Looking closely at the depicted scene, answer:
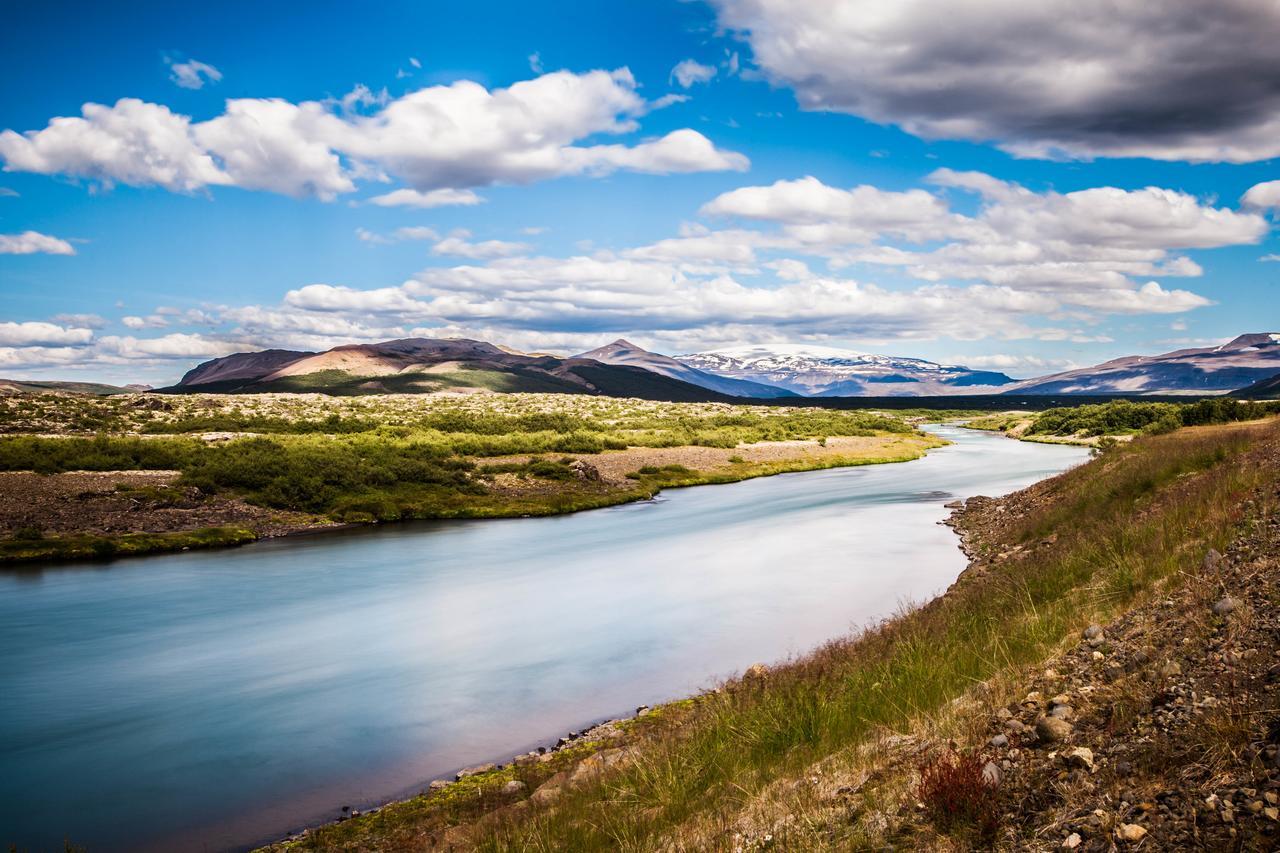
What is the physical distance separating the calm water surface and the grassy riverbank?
5.11 m

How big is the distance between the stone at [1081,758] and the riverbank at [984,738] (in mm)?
19

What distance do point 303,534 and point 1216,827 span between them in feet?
150

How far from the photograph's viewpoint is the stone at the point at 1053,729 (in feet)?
22.4

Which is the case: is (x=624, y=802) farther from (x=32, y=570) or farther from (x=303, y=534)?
(x=303, y=534)

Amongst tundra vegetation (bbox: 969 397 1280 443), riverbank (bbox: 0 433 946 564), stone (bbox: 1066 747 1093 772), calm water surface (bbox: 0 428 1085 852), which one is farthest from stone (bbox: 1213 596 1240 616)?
tundra vegetation (bbox: 969 397 1280 443)

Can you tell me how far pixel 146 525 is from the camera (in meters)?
41.3

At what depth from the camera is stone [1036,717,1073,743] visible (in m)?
6.81

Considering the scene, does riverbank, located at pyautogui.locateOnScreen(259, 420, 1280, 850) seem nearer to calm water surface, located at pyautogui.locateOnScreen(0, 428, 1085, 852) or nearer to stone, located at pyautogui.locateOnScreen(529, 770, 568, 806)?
stone, located at pyautogui.locateOnScreen(529, 770, 568, 806)

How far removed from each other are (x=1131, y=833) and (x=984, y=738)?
232 centimetres

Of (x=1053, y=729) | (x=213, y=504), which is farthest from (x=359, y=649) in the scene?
(x=213, y=504)

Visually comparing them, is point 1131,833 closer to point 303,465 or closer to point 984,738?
point 984,738

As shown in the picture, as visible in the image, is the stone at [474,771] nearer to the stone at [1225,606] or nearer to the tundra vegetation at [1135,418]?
the stone at [1225,606]

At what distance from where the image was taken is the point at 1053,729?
6871 mm

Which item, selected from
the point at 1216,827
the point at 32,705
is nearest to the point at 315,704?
the point at 32,705
